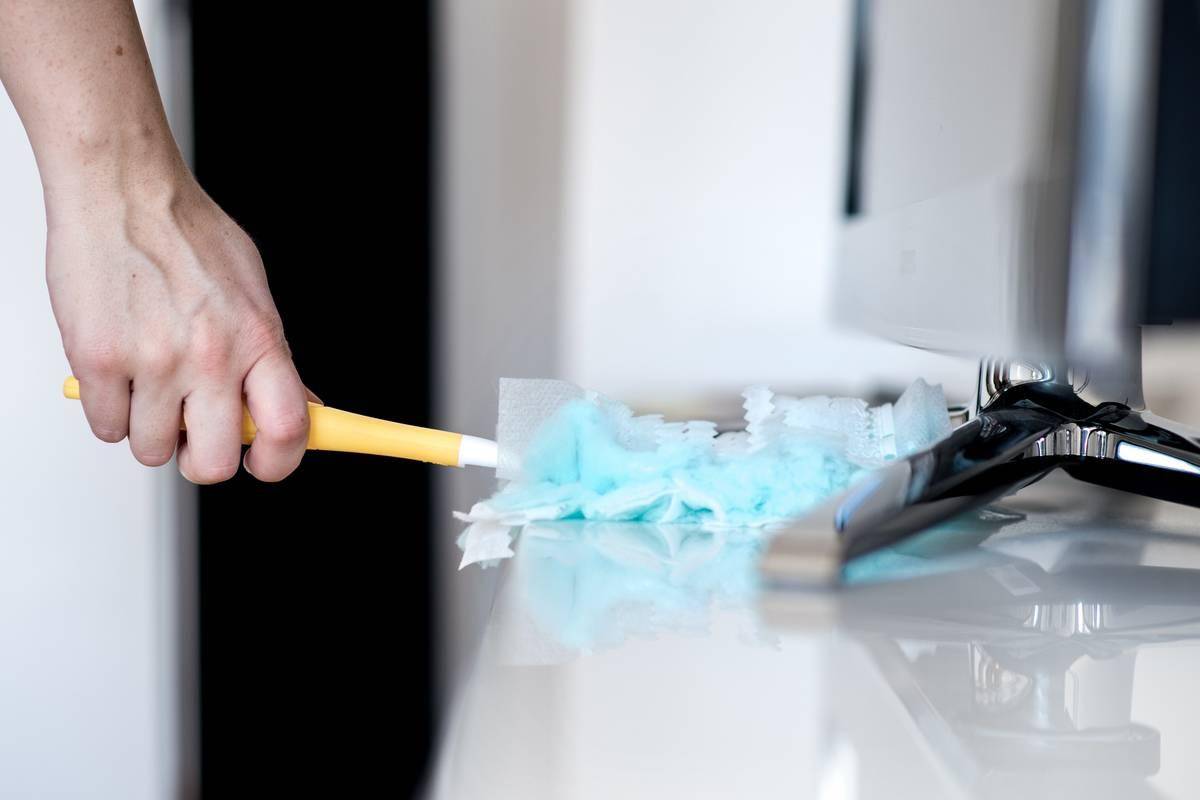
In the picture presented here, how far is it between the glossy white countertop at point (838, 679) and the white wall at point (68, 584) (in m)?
0.81

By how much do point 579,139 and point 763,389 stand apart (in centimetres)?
68

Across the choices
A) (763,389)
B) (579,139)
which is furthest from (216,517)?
(763,389)

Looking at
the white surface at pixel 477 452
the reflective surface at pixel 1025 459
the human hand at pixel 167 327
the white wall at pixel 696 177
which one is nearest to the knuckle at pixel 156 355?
the human hand at pixel 167 327

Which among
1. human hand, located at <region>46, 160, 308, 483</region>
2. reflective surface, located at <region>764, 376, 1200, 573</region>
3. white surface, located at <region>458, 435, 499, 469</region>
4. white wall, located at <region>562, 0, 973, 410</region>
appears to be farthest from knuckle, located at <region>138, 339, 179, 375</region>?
white wall, located at <region>562, 0, 973, 410</region>

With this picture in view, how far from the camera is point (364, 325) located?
3.72 ft

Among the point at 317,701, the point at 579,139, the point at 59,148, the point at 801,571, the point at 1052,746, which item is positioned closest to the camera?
the point at 1052,746

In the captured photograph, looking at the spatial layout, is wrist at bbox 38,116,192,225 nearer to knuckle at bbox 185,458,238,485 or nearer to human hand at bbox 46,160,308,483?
human hand at bbox 46,160,308,483

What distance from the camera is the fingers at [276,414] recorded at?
50 centimetres

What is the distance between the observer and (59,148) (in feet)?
1.63

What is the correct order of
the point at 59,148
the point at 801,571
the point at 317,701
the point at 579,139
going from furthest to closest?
the point at 579,139, the point at 317,701, the point at 59,148, the point at 801,571

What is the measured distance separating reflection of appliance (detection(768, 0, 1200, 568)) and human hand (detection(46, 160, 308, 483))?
300mm

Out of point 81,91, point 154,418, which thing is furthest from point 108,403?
point 81,91

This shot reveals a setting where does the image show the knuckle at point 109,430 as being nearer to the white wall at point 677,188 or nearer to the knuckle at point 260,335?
the knuckle at point 260,335

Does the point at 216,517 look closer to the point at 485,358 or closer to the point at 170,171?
the point at 485,358
